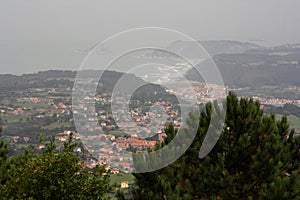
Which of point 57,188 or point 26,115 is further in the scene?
point 26,115

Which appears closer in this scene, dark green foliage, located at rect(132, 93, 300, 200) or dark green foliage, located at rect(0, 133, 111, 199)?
dark green foliage, located at rect(0, 133, 111, 199)

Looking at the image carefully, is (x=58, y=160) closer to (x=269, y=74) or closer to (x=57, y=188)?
(x=57, y=188)

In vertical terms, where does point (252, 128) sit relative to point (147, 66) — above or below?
below

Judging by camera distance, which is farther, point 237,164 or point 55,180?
point 237,164

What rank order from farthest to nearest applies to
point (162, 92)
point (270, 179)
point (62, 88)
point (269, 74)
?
1. point (269, 74)
2. point (62, 88)
3. point (162, 92)
4. point (270, 179)

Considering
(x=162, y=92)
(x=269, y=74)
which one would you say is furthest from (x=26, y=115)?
(x=269, y=74)

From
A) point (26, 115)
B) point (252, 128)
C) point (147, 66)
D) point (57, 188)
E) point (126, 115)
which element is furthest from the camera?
point (26, 115)

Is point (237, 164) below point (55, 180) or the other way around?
below

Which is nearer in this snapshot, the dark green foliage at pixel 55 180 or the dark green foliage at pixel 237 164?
the dark green foliage at pixel 55 180
